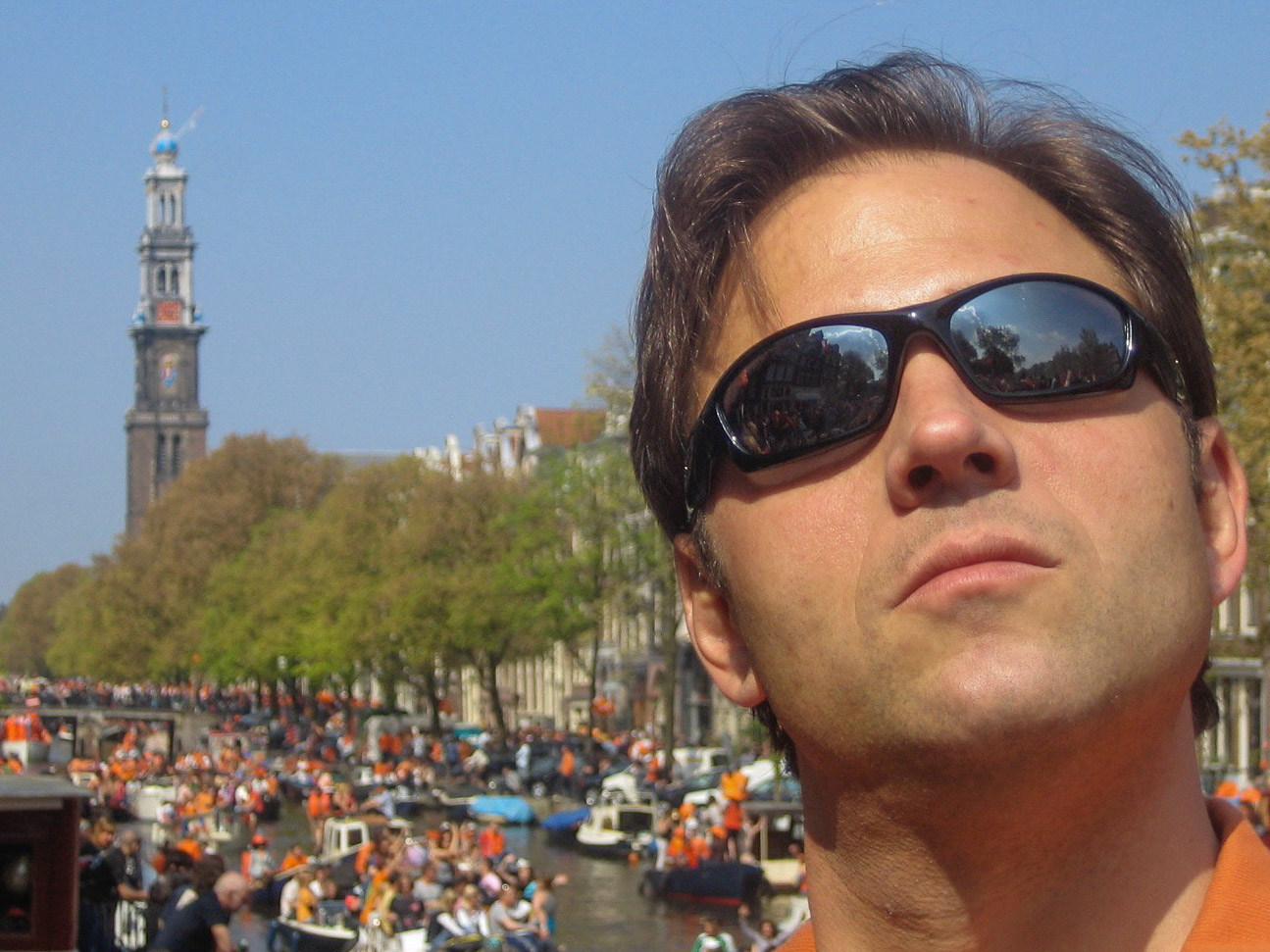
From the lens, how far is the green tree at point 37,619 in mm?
169000

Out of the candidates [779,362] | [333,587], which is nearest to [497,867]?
[779,362]

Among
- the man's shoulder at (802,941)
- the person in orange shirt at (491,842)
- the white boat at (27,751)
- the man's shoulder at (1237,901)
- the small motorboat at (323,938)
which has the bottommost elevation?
the small motorboat at (323,938)

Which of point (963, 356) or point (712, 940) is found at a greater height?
point (963, 356)

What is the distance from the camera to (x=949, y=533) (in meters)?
1.46

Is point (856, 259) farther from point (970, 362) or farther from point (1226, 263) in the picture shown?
point (1226, 263)

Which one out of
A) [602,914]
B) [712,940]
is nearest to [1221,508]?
[712,940]

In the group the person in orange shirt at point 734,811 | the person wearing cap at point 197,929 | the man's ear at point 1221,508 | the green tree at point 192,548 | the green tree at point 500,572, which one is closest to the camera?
the man's ear at point 1221,508

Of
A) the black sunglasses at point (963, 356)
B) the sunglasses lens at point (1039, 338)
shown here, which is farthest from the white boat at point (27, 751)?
the sunglasses lens at point (1039, 338)

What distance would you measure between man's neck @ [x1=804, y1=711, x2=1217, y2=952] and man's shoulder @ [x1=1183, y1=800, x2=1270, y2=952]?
41 millimetres

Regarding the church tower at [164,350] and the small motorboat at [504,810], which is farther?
the church tower at [164,350]

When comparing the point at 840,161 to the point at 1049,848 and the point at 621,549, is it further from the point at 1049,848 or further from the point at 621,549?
the point at 621,549

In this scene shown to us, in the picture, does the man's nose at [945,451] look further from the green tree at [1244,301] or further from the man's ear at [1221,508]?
the green tree at [1244,301]

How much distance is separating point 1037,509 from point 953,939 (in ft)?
1.20

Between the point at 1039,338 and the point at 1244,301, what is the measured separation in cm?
1842
